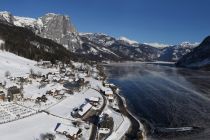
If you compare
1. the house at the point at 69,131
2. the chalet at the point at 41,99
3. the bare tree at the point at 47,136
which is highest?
the chalet at the point at 41,99

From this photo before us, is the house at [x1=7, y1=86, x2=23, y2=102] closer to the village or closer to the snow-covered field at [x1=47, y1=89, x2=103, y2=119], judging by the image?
the village

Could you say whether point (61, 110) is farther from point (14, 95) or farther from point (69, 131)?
point (69, 131)

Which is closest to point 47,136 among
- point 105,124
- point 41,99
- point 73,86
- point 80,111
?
point 105,124

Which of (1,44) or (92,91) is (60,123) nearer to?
(92,91)

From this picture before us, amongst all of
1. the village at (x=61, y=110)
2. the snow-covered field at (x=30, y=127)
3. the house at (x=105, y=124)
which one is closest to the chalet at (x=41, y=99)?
the village at (x=61, y=110)

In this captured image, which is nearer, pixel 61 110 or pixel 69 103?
pixel 61 110

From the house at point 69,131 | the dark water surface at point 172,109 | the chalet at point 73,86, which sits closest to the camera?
the house at point 69,131

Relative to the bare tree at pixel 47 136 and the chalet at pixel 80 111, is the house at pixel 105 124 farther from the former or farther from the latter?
the bare tree at pixel 47 136

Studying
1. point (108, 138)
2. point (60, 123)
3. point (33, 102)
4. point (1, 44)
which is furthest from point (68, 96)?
point (1, 44)
